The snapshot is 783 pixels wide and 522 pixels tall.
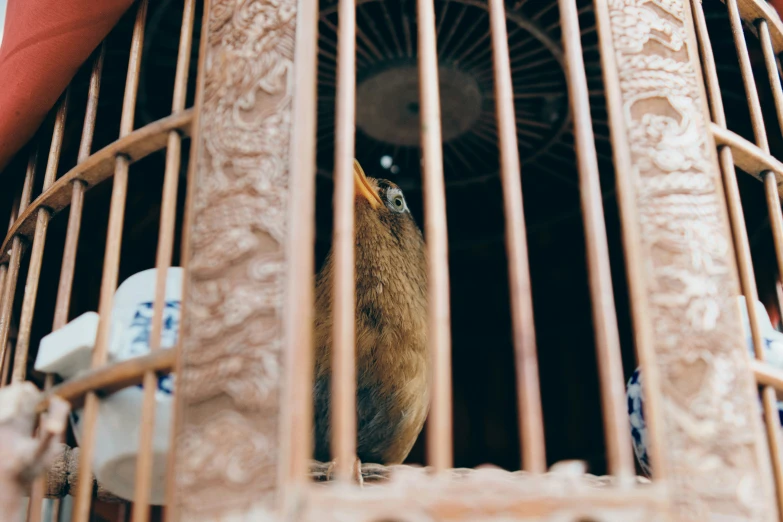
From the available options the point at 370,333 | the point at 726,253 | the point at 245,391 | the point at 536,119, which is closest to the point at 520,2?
the point at 536,119

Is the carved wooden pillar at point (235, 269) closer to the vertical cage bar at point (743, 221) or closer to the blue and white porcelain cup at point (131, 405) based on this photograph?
the blue and white porcelain cup at point (131, 405)

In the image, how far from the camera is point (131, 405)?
126cm

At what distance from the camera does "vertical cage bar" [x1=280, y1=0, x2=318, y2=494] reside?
40.0 inches

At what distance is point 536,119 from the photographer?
229 centimetres

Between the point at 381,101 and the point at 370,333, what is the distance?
0.60 m


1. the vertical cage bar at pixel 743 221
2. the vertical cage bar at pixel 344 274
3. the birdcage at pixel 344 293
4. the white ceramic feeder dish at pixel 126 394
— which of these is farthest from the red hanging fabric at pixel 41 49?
the vertical cage bar at pixel 743 221

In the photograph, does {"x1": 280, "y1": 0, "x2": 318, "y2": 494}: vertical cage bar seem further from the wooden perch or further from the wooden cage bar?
the wooden cage bar

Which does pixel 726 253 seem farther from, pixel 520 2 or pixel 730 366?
pixel 520 2

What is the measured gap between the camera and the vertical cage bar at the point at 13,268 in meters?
Answer: 1.64

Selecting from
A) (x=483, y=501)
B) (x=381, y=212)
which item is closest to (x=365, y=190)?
(x=381, y=212)

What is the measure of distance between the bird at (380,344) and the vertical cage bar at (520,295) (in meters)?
0.86

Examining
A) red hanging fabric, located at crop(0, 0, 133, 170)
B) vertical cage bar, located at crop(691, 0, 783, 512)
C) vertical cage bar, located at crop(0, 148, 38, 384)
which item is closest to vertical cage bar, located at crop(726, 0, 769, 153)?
vertical cage bar, located at crop(691, 0, 783, 512)

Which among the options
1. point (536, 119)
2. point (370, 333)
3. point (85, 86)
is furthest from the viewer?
point (536, 119)

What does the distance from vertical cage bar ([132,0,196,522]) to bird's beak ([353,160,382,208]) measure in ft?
2.37
